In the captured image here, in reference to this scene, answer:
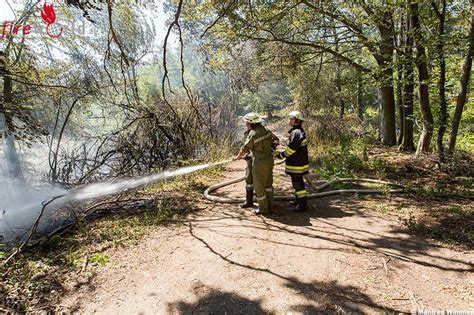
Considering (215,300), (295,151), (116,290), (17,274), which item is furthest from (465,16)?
(17,274)

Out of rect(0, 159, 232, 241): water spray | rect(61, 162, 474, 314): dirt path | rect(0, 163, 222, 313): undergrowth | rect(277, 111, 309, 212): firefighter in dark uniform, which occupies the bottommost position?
rect(61, 162, 474, 314): dirt path

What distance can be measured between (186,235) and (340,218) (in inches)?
101

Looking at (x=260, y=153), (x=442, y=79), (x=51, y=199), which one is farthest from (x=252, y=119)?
(x=442, y=79)

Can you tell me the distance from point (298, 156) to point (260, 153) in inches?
27.2

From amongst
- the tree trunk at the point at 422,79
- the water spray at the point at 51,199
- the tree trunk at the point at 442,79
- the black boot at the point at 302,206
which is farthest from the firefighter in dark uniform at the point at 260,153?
the tree trunk at the point at 442,79

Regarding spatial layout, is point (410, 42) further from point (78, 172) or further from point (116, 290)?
point (78, 172)

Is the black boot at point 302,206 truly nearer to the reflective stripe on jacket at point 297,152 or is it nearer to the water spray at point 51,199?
the reflective stripe on jacket at point 297,152

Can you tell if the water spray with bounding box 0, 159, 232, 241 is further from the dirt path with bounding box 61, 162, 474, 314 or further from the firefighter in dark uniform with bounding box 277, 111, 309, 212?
the dirt path with bounding box 61, 162, 474, 314

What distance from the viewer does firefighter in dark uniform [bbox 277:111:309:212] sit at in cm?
514

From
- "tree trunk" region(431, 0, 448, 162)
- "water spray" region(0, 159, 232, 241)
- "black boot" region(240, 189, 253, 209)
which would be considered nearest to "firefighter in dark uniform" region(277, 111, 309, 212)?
"black boot" region(240, 189, 253, 209)

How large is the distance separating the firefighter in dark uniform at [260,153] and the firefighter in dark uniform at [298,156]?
1.04ft

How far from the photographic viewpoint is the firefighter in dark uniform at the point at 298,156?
16.9 feet

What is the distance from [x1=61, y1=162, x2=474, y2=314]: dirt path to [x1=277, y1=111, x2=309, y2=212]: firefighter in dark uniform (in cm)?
54

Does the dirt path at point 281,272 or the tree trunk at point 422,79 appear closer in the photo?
the dirt path at point 281,272
